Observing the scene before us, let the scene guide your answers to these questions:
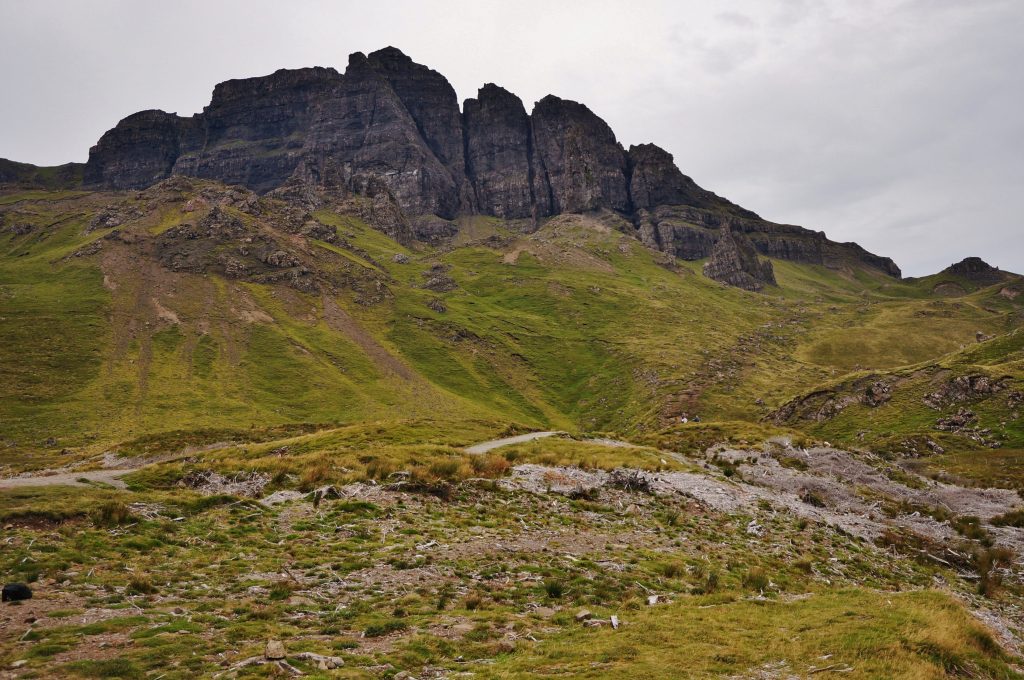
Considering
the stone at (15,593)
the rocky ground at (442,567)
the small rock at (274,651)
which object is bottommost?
the rocky ground at (442,567)

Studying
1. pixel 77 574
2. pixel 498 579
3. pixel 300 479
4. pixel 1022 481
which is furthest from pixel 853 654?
pixel 1022 481

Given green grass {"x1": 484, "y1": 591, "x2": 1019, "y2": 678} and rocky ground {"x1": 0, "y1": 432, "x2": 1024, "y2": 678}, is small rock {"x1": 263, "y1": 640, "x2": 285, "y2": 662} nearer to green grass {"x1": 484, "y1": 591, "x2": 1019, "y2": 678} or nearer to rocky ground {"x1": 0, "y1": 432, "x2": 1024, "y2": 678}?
rocky ground {"x1": 0, "y1": 432, "x2": 1024, "y2": 678}

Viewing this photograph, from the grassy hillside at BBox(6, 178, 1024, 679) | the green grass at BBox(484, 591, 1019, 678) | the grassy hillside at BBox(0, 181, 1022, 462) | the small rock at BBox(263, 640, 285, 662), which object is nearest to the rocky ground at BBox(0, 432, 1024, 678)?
the small rock at BBox(263, 640, 285, 662)

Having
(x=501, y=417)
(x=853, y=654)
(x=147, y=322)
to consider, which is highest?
(x=147, y=322)

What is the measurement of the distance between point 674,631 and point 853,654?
5.11 metres

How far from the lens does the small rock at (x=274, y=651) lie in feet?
47.5

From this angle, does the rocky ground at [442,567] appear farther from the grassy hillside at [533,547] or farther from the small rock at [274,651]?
the grassy hillside at [533,547]

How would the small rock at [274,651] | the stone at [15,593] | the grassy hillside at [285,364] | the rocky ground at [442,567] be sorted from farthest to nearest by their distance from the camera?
the grassy hillside at [285,364]
the stone at [15,593]
the rocky ground at [442,567]
the small rock at [274,651]

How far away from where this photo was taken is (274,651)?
14.6m

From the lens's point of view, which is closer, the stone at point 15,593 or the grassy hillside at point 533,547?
the grassy hillside at point 533,547

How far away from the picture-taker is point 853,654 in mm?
15539

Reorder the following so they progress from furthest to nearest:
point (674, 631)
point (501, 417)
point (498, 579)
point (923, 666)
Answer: point (501, 417), point (498, 579), point (674, 631), point (923, 666)

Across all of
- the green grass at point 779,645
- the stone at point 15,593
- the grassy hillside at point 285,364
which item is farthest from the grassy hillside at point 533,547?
the grassy hillside at point 285,364

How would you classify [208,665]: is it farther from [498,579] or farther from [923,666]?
[923,666]
